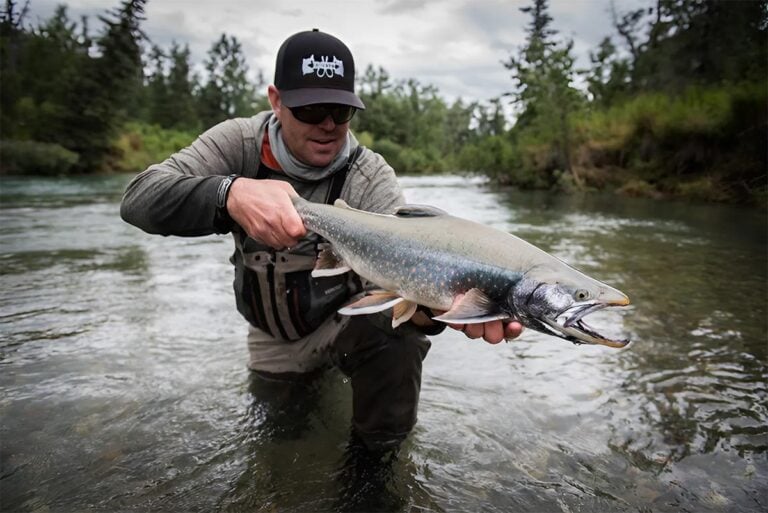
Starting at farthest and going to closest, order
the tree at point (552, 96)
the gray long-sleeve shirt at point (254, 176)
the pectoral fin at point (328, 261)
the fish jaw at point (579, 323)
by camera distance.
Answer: the tree at point (552, 96) → the gray long-sleeve shirt at point (254, 176) → the pectoral fin at point (328, 261) → the fish jaw at point (579, 323)

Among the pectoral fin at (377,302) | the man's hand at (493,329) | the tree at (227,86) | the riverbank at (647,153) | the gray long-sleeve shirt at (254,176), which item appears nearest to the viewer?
the man's hand at (493,329)

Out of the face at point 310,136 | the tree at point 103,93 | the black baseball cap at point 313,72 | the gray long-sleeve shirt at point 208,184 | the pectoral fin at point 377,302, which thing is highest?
the tree at point 103,93

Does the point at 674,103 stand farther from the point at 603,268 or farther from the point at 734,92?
the point at 603,268

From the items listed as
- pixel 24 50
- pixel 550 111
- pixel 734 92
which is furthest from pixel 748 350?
pixel 24 50

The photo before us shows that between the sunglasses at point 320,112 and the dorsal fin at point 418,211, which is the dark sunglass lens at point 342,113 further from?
the dorsal fin at point 418,211

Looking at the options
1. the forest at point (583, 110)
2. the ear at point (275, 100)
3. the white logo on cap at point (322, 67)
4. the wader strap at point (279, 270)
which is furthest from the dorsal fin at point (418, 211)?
the forest at point (583, 110)

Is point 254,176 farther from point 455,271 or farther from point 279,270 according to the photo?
point 455,271

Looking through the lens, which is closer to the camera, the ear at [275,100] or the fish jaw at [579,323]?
the fish jaw at [579,323]

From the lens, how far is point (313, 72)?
263 cm

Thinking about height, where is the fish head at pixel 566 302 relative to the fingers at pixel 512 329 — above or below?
above

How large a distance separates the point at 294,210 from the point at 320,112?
71 centimetres

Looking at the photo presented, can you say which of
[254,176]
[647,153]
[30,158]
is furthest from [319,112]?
[30,158]

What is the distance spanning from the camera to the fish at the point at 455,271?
69.7 inches

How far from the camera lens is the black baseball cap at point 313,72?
2615 millimetres
